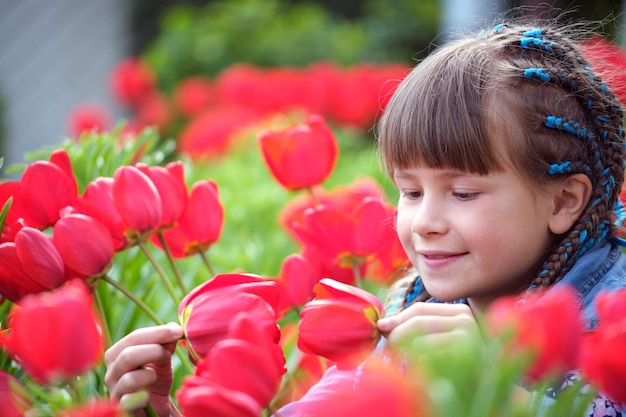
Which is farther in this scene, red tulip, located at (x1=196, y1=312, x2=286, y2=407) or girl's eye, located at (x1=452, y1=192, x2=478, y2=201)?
girl's eye, located at (x1=452, y1=192, x2=478, y2=201)

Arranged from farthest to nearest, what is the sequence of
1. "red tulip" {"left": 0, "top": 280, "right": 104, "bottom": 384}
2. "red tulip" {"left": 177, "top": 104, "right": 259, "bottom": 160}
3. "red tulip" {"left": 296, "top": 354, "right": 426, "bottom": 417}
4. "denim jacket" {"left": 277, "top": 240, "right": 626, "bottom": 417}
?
"red tulip" {"left": 177, "top": 104, "right": 259, "bottom": 160} → "denim jacket" {"left": 277, "top": 240, "right": 626, "bottom": 417} → "red tulip" {"left": 0, "top": 280, "right": 104, "bottom": 384} → "red tulip" {"left": 296, "top": 354, "right": 426, "bottom": 417}

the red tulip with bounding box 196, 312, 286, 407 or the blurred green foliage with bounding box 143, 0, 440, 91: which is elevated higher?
the red tulip with bounding box 196, 312, 286, 407

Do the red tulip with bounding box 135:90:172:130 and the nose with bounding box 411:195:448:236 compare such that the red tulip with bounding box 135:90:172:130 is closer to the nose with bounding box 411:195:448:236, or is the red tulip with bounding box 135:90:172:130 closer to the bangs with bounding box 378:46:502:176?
the bangs with bounding box 378:46:502:176

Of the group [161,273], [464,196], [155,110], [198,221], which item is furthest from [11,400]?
[155,110]

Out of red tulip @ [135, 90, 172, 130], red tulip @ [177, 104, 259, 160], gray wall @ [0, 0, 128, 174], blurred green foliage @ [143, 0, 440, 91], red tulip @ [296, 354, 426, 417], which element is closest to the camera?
red tulip @ [296, 354, 426, 417]

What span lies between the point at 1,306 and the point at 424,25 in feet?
25.7

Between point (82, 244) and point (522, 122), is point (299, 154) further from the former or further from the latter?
point (82, 244)

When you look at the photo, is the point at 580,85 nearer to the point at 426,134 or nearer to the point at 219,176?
the point at 426,134

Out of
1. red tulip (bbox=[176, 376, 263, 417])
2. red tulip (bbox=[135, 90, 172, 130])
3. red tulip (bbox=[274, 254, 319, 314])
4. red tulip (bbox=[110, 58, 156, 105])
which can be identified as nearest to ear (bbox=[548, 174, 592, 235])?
red tulip (bbox=[274, 254, 319, 314])

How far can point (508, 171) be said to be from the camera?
1078mm

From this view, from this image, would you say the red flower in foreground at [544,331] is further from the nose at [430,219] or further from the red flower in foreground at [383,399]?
the nose at [430,219]

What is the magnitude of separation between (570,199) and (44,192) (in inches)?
26.2

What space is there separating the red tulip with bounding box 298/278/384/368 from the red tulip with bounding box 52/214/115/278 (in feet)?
0.96

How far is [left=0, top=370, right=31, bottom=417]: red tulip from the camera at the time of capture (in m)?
0.61
